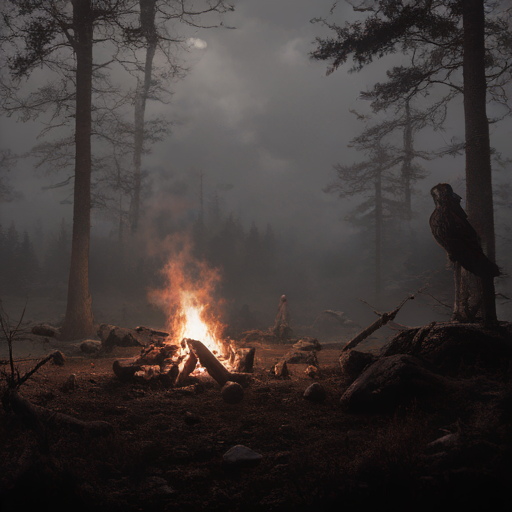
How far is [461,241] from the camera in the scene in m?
5.19

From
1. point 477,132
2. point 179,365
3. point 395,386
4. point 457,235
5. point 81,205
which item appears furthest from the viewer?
point 81,205

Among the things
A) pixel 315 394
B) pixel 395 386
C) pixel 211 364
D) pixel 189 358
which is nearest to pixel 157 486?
pixel 315 394

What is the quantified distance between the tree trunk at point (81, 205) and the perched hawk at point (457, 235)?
38.6 ft

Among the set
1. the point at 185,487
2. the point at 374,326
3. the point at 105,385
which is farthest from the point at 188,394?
Result: the point at 374,326

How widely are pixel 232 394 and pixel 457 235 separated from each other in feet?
15.6

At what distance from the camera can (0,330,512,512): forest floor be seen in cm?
276

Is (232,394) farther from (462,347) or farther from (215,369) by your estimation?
(462,347)

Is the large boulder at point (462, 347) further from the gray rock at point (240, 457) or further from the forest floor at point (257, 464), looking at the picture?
the gray rock at point (240, 457)

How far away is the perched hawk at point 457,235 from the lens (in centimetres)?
495

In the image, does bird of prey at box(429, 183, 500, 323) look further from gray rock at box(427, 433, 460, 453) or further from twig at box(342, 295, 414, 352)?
gray rock at box(427, 433, 460, 453)

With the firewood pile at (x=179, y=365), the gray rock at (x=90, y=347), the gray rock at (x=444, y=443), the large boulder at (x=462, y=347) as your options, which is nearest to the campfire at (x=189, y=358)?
Result: the firewood pile at (x=179, y=365)

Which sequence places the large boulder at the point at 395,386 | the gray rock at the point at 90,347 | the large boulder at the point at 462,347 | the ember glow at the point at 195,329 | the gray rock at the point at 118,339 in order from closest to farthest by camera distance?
the large boulder at the point at 395,386, the large boulder at the point at 462,347, the ember glow at the point at 195,329, the gray rock at the point at 90,347, the gray rock at the point at 118,339

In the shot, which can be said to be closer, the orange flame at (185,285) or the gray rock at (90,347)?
the gray rock at (90,347)

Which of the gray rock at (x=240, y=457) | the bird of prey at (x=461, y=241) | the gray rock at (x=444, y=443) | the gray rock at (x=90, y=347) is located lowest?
the gray rock at (x=90, y=347)
